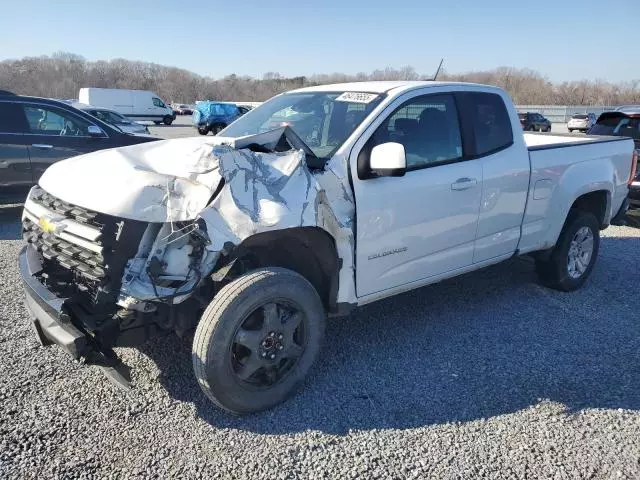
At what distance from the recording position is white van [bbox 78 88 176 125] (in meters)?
39.3

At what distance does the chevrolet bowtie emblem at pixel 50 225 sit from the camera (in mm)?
2935

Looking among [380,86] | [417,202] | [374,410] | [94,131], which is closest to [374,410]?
[374,410]

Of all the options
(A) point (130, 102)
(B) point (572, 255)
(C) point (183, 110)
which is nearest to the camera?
(B) point (572, 255)

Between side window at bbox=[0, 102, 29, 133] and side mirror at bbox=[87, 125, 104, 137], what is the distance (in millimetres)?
838

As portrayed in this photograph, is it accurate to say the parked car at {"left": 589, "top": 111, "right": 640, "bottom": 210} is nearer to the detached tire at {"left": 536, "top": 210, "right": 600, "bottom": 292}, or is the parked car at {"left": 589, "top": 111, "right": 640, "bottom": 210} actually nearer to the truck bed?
the truck bed

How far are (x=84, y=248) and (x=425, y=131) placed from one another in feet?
8.15

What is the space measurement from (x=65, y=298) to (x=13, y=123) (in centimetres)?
583

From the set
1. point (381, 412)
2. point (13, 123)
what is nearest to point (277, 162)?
point (381, 412)

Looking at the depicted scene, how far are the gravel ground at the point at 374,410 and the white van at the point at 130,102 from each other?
38.4 meters

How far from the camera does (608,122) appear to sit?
9.01 meters

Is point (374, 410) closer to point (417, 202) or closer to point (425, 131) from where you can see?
point (417, 202)

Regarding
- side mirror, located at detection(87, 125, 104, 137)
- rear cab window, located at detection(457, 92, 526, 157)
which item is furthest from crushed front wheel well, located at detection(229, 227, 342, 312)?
side mirror, located at detection(87, 125, 104, 137)

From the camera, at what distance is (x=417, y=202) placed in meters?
3.61

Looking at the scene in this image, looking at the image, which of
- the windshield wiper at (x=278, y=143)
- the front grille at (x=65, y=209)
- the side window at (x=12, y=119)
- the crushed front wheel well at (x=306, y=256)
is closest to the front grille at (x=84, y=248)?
the front grille at (x=65, y=209)
